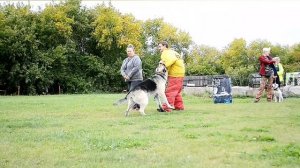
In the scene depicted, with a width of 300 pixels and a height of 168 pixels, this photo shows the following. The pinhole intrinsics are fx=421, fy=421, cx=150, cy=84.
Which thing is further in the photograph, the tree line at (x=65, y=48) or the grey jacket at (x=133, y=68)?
the tree line at (x=65, y=48)

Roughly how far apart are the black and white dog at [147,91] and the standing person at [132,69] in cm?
67

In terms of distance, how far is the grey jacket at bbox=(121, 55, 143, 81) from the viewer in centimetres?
1304

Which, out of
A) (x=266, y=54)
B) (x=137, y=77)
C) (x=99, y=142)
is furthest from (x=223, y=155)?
(x=266, y=54)

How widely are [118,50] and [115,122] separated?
35.9 metres

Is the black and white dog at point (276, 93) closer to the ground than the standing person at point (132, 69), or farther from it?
closer to the ground

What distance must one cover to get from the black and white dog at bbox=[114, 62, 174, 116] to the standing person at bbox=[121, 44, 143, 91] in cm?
67

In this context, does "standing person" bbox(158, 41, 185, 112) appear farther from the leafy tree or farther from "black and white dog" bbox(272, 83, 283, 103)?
the leafy tree

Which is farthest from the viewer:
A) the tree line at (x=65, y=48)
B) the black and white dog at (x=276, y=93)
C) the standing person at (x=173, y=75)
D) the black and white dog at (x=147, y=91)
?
the tree line at (x=65, y=48)

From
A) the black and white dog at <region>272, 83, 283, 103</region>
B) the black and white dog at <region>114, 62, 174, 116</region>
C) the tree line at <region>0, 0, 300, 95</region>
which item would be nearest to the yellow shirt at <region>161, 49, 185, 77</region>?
the black and white dog at <region>114, 62, 174, 116</region>

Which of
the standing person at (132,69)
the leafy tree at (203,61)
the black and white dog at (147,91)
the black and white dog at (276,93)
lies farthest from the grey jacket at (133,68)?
the leafy tree at (203,61)

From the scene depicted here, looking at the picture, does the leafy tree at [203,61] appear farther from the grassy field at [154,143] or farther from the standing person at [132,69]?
the grassy field at [154,143]

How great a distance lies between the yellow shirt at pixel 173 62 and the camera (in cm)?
1316

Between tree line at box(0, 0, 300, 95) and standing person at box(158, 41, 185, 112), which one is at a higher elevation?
tree line at box(0, 0, 300, 95)

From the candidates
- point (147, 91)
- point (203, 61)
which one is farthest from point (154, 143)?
point (203, 61)
